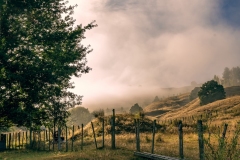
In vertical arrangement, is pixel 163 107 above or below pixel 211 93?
below

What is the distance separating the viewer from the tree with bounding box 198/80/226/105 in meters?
86.9

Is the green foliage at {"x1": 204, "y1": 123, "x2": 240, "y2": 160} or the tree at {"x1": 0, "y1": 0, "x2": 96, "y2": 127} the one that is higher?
the tree at {"x1": 0, "y1": 0, "x2": 96, "y2": 127}

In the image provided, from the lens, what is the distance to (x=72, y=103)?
20.9 meters

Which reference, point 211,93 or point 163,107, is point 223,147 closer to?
point 211,93

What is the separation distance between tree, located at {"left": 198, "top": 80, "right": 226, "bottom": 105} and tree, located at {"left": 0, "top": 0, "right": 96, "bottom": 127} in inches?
2977

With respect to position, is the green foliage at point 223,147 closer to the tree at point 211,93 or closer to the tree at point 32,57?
the tree at point 32,57

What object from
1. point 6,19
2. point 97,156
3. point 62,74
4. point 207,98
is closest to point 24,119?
point 62,74

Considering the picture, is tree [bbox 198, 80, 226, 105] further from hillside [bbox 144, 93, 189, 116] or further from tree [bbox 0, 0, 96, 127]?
tree [bbox 0, 0, 96, 127]

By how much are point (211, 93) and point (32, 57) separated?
80499 millimetres

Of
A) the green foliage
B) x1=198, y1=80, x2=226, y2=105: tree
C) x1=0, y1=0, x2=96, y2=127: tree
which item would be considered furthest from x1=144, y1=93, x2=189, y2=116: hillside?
the green foliage

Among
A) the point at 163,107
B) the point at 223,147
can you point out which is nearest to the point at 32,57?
the point at 223,147

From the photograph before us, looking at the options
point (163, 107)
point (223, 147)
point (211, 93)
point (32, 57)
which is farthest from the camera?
point (163, 107)

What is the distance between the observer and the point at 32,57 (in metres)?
15.9

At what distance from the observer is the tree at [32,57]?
1566cm
